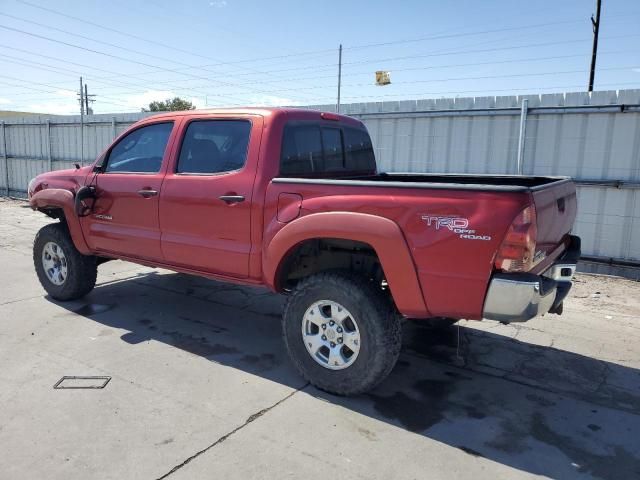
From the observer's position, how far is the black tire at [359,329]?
329 cm

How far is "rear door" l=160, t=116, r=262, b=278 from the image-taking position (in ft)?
12.8

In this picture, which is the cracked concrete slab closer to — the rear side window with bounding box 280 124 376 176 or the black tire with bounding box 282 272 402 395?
the black tire with bounding box 282 272 402 395

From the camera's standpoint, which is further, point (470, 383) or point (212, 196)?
point (212, 196)

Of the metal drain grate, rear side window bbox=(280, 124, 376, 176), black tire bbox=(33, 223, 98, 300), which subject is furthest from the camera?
black tire bbox=(33, 223, 98, 300)

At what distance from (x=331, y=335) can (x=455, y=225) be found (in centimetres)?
118

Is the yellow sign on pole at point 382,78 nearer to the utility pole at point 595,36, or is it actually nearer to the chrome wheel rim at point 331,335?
the utility pole at point 595,36

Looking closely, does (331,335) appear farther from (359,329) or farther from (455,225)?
(455,225)

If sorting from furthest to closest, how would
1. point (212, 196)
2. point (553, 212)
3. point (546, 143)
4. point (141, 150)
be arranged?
point (546, 143), point (141, 150), point (212, 196), point (553, 212)

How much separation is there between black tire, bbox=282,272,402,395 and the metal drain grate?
1.42m

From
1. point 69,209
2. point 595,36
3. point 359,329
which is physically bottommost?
point 359,329

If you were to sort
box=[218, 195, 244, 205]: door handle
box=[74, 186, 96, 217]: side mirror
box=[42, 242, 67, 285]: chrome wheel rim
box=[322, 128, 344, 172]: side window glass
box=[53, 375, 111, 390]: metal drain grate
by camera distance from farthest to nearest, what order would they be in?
box=[42, 242, 67, 285]: chrome wheel rim
box=[74, 186, 96, 217]: side mirror
box=[322, 128, 344, 172]: side window glass
box=[218, 195, 244, 205]: door handle
box=[53, 375, 111, 390]: metal drain grate

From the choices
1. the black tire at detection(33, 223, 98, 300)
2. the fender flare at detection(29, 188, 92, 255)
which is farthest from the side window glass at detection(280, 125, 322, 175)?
the black tire at detection(33, 223, 98, 300)

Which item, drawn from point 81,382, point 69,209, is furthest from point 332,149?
point 69,209

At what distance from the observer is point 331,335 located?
138 inches
